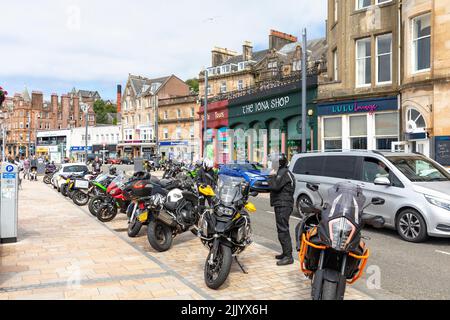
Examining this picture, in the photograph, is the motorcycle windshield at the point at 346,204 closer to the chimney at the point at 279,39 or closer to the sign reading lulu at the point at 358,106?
the sign reading lulu at the point at 358,106

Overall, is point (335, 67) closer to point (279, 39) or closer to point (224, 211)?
point (224, 211)

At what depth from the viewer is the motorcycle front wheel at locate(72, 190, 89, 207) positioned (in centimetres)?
1466

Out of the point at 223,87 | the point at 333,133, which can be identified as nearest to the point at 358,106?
the point at 333,133

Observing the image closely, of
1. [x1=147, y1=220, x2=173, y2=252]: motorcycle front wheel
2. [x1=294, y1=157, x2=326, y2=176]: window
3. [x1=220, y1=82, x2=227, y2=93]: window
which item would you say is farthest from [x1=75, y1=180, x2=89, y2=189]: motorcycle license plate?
[x1=220, y1=82, x2=227, y2=93]: window

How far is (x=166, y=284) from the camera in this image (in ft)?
18.1

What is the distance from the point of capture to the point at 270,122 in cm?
3078

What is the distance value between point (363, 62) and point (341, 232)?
64.6ft

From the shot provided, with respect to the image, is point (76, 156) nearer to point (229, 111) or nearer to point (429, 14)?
point (229, 111)

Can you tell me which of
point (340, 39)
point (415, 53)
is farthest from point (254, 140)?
point (415, 53)

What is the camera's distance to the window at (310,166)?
11209 mm

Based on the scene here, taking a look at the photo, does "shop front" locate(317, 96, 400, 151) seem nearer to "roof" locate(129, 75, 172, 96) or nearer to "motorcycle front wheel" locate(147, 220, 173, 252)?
"motorcycle front wheel" locate(147, 220, 173, 252)

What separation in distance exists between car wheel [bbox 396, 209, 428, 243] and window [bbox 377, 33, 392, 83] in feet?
44.7

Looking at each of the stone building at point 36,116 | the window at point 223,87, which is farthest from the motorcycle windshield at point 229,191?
the stone building at point 36,116
